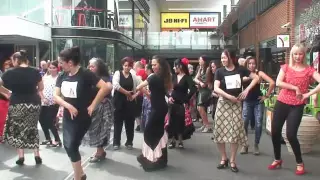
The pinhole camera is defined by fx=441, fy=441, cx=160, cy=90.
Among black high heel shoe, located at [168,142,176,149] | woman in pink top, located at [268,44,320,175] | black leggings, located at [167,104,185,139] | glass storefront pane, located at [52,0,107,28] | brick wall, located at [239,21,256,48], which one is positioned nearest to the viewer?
woman in pink top, located at [268,44,320,175]

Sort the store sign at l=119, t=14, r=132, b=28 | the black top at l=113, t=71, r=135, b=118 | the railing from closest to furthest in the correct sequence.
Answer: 1. the black top at l=113, t=71, r=135, b=118
2. the store sign at l=119, t=14, r=132, b=28
3. the railing

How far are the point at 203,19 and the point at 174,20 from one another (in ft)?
11.2

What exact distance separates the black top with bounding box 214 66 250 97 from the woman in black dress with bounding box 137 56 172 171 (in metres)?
0.83

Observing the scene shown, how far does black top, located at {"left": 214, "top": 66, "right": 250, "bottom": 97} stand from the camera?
624 centimetres

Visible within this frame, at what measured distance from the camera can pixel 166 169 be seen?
6.54 metres

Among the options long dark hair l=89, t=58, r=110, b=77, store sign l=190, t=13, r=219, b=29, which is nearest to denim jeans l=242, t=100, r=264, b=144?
long dark hair l=89, t=58, r=110, b=77

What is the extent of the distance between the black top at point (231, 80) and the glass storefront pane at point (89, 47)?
15421 millimetres

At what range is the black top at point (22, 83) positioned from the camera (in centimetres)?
647

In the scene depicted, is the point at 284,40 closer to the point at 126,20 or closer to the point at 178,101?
the point at 178,101

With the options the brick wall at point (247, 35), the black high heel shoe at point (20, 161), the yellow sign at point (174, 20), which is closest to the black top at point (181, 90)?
the black high heel shoe at point (20, 161)

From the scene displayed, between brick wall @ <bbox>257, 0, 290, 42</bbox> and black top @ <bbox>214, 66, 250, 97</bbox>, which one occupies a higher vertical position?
brick wall @ <bbox>257, 0, 290, 42</bbox>

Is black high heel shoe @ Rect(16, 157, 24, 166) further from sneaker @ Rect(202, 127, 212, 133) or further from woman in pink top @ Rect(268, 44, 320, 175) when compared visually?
sneaker @ Rect(202, 127, 212, 133)

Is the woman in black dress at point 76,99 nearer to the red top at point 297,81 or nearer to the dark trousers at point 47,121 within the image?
the red top at point 297,81

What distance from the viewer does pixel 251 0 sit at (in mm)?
24484
